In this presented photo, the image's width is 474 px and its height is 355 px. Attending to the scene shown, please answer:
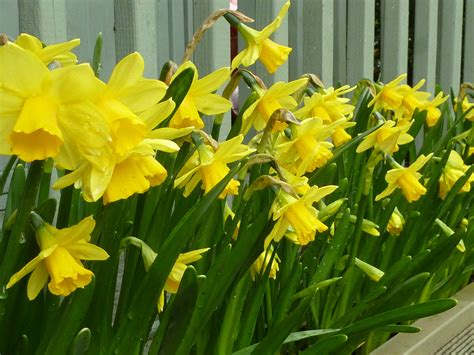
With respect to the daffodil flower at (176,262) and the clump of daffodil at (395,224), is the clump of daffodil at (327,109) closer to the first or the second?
the clump of daffodil at (395,224)

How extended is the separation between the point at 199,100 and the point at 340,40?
172 centimetres

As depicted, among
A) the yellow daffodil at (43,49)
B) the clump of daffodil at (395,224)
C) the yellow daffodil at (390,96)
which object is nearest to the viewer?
the yellow daffodil at (43,49)

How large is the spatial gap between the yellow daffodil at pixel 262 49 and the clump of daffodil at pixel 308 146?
0.11 metres

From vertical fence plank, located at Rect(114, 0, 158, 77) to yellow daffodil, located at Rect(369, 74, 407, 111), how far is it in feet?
1.74

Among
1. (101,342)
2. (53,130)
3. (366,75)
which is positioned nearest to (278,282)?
(101,342)

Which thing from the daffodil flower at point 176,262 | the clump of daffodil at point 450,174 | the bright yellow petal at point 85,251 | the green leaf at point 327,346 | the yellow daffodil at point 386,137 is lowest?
the green leaf at point 327,346

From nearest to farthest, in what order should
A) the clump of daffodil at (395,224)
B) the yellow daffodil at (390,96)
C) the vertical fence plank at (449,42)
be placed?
the clump of daffodil at (395,224), the yellow daffodil at (390,96), the vertical fence plank at (449,42)

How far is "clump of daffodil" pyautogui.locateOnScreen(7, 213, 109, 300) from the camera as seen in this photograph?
780 mm

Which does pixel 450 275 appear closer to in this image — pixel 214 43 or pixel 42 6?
pixel 214 43

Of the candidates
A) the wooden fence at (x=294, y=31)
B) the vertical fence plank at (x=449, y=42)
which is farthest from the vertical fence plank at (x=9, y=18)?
the vertical fence plank at (x=449, y=42)

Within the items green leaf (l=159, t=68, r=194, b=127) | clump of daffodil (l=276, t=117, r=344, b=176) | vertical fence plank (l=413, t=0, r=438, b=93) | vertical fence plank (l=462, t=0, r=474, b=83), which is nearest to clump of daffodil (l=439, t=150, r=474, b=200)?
clump of daffodil (l=276, t=117, r=344, b=176)

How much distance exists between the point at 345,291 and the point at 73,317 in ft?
2.49

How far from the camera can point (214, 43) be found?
1.87 m

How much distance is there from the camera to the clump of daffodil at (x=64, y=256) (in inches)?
30.7
